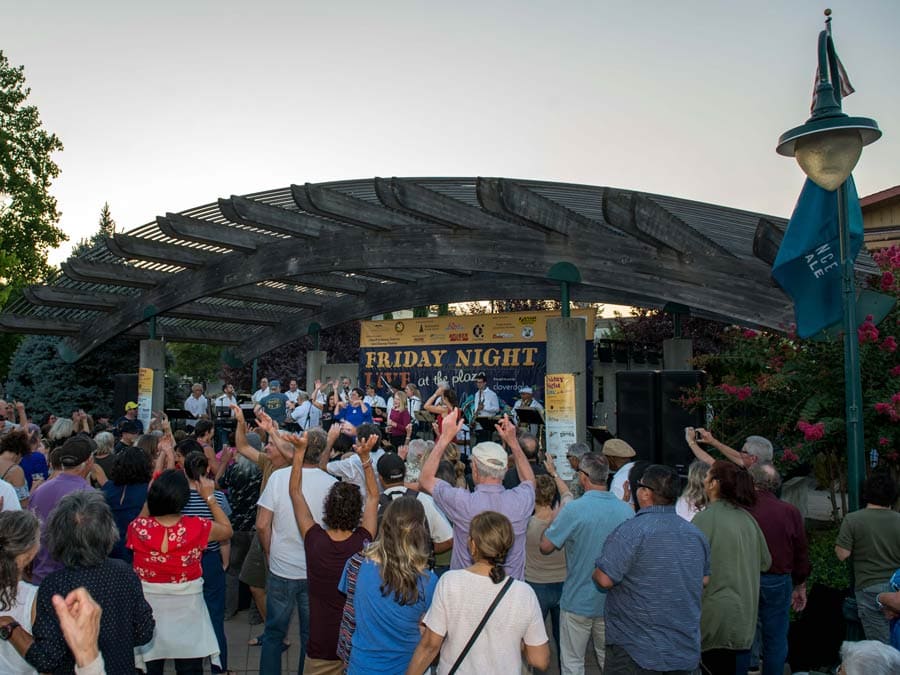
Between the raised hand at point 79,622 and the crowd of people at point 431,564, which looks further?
the crowd of people at point 431,564

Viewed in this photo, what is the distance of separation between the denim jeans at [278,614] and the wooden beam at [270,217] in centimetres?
951

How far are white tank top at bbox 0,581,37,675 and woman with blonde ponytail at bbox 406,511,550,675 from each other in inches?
68.4

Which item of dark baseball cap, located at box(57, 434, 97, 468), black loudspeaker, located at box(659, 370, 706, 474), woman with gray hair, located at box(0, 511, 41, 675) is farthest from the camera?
black loudspeaker, located at box(659, 370, 706, 474)

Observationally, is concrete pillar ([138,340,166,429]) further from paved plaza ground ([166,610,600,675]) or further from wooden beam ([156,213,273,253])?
paved plaza ground ([166,610,600,675])

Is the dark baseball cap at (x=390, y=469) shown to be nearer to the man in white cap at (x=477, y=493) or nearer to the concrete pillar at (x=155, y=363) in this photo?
the man in white cap at (x=477, y=493)

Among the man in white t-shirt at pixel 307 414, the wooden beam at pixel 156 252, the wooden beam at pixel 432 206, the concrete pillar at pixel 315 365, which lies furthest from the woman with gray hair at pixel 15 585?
the concrete pillar at pixel 315 365

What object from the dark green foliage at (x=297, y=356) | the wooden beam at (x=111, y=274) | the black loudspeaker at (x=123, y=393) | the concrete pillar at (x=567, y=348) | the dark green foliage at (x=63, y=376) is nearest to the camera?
the concrete pillar at (x=567, y=348)

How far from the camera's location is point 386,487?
510 cm

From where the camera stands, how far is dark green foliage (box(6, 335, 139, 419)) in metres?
21.8

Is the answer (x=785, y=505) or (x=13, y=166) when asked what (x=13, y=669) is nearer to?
(x=785, y=505)

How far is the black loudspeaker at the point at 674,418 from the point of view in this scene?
1040 centimetres

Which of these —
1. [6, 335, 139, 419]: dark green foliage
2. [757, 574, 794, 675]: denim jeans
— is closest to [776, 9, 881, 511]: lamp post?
[757, 574, 794, 675]: denim jeans

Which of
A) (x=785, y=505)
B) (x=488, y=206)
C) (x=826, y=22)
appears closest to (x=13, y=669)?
(x=785, y=505)

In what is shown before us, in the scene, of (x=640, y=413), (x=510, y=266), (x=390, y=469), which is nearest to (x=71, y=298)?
(x=510, y=266)
